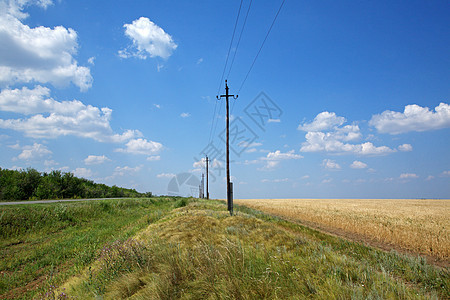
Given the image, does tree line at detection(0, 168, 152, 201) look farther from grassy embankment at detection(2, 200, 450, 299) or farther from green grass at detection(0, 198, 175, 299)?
grassy embankment at detection(2, 200, 450, 299)

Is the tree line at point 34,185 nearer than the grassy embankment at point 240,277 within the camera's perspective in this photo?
No

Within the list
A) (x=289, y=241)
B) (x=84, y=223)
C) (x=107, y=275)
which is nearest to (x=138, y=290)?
(x=107, y=275)

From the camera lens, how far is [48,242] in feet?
42.0

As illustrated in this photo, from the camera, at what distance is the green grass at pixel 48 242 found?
7.64 metres

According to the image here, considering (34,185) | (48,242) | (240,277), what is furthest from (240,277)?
(34,185)

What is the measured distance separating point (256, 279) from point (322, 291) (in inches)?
38.2

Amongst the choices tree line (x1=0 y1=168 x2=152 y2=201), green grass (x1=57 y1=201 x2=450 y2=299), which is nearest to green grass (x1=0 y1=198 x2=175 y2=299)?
green grass (x1=57 y1=201 x2=450 y2=299)

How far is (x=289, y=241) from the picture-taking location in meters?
6.97

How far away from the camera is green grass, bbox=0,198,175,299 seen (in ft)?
25.1

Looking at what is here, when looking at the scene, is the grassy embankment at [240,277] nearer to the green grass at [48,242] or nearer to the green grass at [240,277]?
the green grass at [240,277]

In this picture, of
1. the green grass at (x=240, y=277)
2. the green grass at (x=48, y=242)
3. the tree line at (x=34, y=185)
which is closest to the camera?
the green grass at (x=240, y=277)

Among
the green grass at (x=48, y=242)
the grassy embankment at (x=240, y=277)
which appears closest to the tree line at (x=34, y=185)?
the green grass at (x=48, y=242)

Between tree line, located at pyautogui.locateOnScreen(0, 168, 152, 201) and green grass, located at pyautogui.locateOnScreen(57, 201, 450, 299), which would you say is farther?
tree line, located at pyautogui.locateOnScreen(0, 168, 152, 201)

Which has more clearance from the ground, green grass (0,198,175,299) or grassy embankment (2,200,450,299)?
grassy embankment (2,200,450,299)
